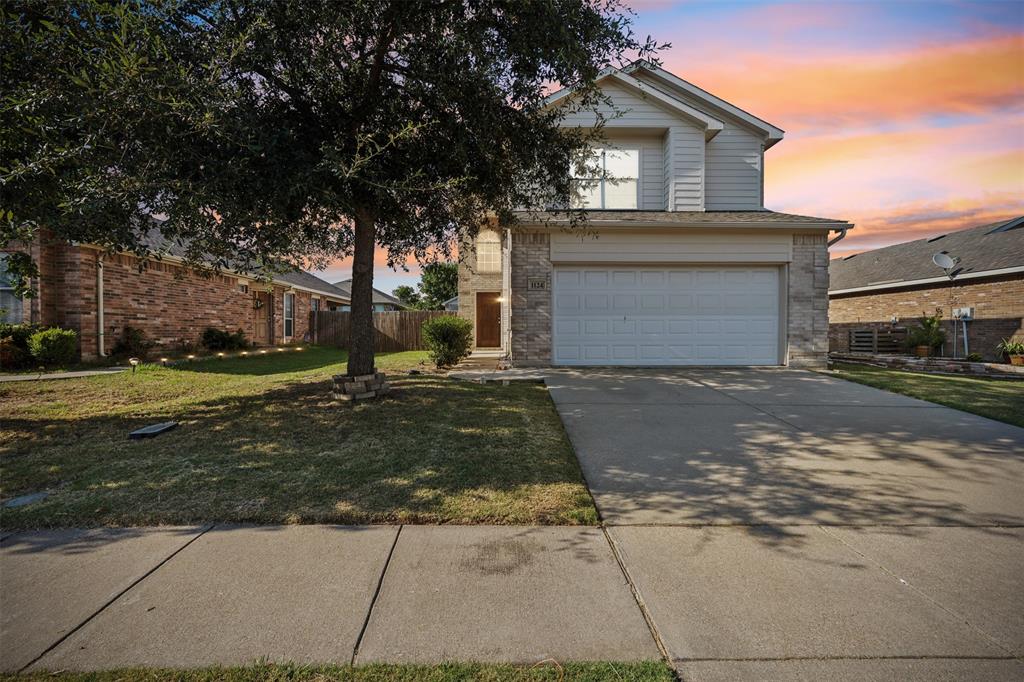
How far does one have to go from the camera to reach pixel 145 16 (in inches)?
181

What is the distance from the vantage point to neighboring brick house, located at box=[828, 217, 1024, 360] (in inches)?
547

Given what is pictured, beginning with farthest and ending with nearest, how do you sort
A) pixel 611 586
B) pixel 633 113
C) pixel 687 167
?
1. pixel 633 113
2. pixel 687 167
3. pixel 611 586

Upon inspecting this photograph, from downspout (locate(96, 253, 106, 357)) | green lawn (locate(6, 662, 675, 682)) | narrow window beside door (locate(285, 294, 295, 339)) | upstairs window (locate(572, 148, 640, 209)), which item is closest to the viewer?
green lawn (locate(6, 662, 675, 682))

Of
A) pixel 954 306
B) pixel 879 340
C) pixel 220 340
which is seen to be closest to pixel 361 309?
pixel 220 340

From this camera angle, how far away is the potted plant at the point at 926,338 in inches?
547

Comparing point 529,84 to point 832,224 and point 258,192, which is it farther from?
point 832,224

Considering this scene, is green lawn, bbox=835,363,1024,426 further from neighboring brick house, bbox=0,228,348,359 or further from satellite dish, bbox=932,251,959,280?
neighboring brick house, bbox=0,228,348,359

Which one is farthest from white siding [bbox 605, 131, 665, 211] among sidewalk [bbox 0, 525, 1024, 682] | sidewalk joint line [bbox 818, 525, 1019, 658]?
sidewalk joint line [bbox 818, 525, 1019, 658]

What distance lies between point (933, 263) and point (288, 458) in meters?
21.7

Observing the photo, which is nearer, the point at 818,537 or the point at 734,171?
the point at 818,537

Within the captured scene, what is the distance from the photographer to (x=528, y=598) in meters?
2.32

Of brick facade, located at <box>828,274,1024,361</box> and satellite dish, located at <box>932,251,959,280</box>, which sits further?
satellite dish, located at <box>932,251,959,280</box>

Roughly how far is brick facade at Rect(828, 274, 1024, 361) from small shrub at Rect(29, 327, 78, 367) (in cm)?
2329

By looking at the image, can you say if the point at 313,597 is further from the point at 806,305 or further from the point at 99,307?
the point at 99,307
